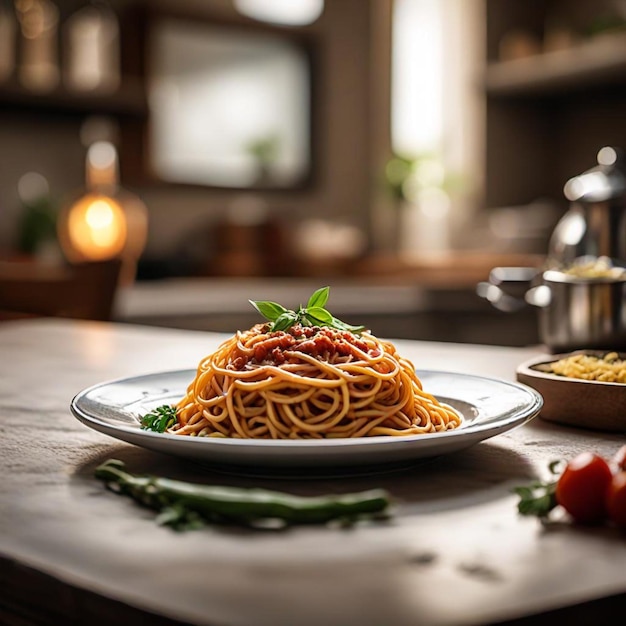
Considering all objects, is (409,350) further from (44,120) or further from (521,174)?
(521,174)

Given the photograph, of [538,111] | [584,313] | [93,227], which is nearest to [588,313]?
[584,313]

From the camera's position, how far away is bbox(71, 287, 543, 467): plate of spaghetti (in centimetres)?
75

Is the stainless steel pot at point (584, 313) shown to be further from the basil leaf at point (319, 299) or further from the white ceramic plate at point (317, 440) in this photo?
the basil leaf at point (319, 299)

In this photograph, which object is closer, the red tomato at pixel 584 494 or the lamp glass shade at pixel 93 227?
the red tomato at pixel 584 494

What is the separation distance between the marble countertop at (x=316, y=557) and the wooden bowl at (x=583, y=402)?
0.36 feet

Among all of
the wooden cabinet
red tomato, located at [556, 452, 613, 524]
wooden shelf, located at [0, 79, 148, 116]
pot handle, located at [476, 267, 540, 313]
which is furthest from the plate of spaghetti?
the wooden cabinet

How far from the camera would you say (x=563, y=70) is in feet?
17.2

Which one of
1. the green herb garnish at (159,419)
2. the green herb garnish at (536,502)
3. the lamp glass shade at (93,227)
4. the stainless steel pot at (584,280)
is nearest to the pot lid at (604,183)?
the stainless steel pot at (584,280)

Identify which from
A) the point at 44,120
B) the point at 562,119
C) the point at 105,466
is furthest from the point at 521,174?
the point at 105,466

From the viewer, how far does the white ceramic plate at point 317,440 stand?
0.71m

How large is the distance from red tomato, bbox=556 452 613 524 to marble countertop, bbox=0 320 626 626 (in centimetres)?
1

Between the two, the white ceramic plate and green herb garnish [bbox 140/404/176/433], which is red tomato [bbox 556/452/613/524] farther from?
green herb garnish [bbox 140/404/176/433]

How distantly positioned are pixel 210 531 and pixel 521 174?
19.6 feet

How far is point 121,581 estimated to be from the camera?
0.54 meters
